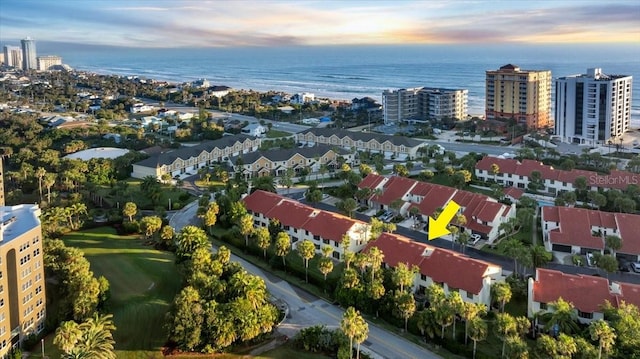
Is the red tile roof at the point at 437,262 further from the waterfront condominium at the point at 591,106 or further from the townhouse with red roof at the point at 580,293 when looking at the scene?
the waterfront condominium at the point at 591,106

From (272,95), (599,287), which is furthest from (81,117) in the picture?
(599,287)

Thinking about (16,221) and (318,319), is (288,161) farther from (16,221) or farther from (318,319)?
(16,221)

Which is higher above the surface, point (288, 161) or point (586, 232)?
point (288, 161)

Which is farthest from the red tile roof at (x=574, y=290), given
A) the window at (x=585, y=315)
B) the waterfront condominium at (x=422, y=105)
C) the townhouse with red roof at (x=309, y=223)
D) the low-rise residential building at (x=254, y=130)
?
the waterfront condominium at (x=422, y=105)

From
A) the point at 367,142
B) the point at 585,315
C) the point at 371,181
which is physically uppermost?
the point at 367,142

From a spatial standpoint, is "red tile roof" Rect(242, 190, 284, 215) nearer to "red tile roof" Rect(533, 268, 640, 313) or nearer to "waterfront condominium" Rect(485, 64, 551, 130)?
"red tile roof" Rect(533, 268, 640, 313)

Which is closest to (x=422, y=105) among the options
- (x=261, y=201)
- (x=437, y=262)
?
(x=261, y=201)
